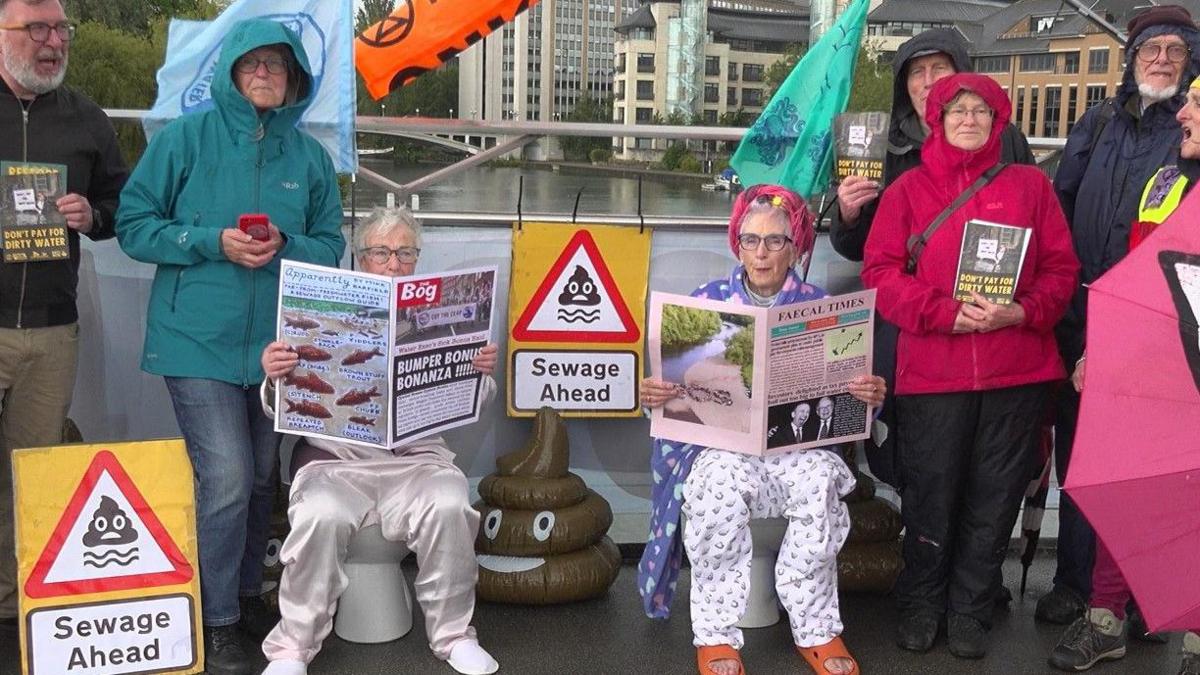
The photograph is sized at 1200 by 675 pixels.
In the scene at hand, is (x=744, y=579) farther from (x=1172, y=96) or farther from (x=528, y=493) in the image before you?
(x=1172, y=96)

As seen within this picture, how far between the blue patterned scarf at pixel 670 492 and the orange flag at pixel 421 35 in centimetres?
162

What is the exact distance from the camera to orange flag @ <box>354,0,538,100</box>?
15.2ft

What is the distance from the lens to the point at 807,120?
4.41 metres

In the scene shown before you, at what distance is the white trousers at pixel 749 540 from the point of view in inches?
135

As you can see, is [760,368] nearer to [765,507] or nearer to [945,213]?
[765,507]

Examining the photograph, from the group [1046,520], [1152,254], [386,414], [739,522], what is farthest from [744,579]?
[1046,520]

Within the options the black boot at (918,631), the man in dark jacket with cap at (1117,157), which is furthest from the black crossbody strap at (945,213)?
the black boot at (918,631)

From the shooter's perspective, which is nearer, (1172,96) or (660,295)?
(660,295)

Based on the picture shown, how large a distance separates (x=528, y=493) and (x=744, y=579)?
2.84ft

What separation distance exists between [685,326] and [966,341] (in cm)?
83

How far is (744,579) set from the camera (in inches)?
137

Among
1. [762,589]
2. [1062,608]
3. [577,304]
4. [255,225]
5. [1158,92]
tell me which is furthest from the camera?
[577,304]

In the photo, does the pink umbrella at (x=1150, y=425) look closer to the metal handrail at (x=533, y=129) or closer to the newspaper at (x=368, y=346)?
the newspaper at (x=368, y=346)

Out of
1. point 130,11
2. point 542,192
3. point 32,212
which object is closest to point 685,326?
point 32,212
